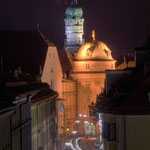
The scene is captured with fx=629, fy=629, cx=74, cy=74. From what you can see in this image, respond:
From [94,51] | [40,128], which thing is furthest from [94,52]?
[40,128]

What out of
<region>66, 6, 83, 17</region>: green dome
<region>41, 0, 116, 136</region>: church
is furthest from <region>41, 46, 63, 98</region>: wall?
<region>66, 6, 83, 17</region>: green dome

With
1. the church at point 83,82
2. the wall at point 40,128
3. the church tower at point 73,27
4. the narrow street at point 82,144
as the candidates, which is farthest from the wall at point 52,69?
the church tower at point 73,27

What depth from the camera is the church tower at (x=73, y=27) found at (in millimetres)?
127438

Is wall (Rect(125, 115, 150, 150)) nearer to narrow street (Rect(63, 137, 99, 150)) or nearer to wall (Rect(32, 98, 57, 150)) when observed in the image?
wall (Rect(32, 98, 57, 150))

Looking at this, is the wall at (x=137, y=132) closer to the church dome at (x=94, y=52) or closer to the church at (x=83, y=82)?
the church at (x=83, y=82)

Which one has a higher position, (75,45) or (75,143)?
(75,45)

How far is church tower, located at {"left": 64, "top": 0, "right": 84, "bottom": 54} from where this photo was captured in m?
127

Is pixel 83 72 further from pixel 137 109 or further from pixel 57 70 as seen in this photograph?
pixel 137 109

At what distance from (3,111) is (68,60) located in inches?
2940

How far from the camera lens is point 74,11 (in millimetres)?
128375

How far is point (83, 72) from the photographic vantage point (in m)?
88.1

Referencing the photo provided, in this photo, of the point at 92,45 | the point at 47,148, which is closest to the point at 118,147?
the point at 47,148

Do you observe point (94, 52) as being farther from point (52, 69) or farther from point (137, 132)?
point (137, 132)

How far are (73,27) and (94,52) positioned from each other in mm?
41629
